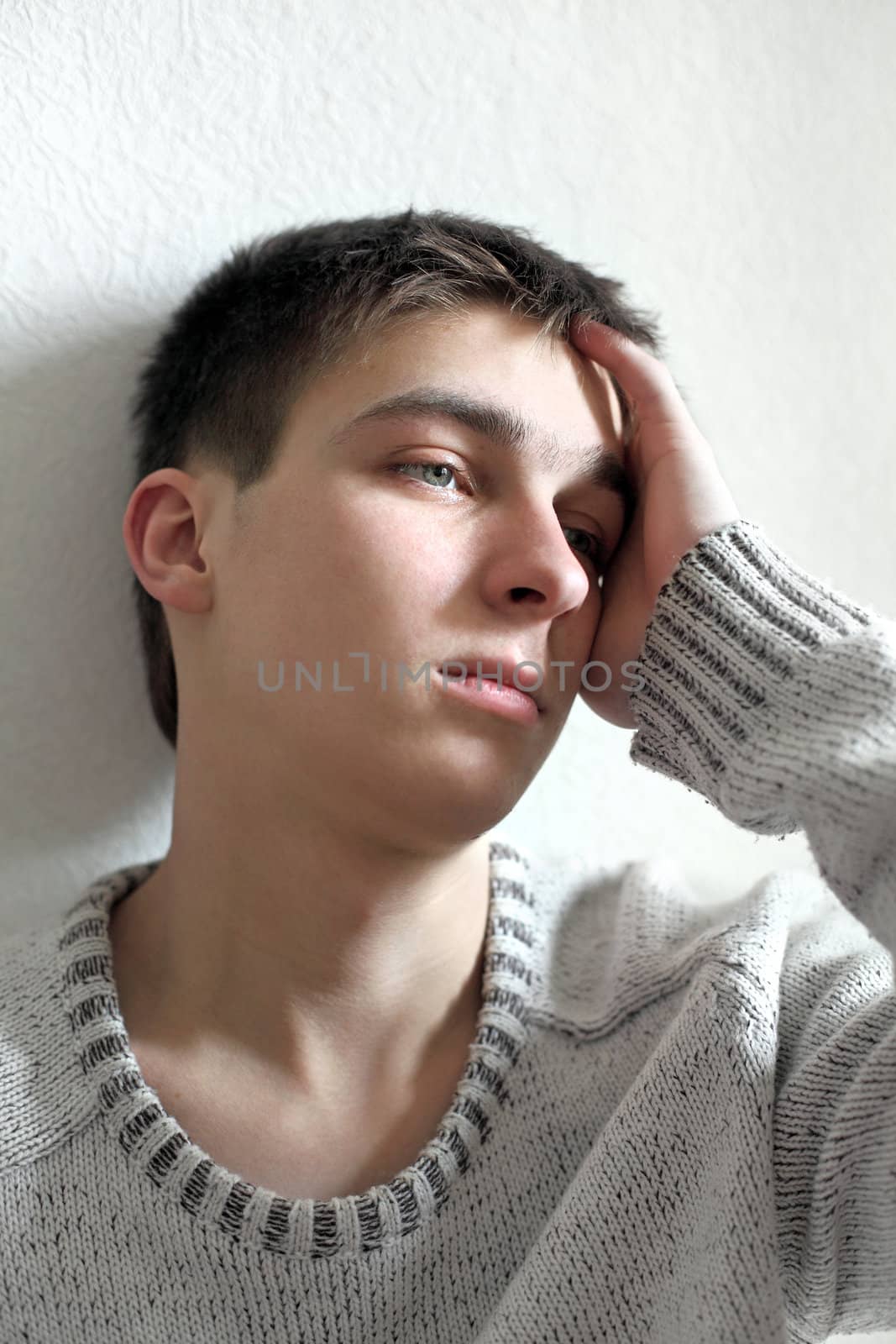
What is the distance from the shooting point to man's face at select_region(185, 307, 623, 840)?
2.93 feet

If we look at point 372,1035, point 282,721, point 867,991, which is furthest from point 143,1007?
point 867,991

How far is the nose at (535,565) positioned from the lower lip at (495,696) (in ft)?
0.23

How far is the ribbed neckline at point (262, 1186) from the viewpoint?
0.92 metres

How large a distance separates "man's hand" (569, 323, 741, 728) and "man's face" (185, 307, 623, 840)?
46mm

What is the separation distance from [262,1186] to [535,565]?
57 cm

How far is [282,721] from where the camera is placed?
3.10 feet

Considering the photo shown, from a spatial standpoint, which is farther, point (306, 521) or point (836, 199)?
point (836, 199)

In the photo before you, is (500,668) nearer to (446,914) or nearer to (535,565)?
(535,565)

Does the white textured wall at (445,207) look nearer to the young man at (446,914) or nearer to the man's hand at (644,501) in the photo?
the young man at (446,914)

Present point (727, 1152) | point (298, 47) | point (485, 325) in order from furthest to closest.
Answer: point (298, 47)
point (485, 325)
point (727, 1152)

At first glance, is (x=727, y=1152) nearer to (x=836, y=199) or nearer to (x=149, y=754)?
(x=149, y=754)

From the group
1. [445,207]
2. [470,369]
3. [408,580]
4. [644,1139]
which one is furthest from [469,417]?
[644,1139]

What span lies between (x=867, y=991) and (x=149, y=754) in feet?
2.52

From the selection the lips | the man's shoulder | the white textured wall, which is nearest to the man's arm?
the lips
